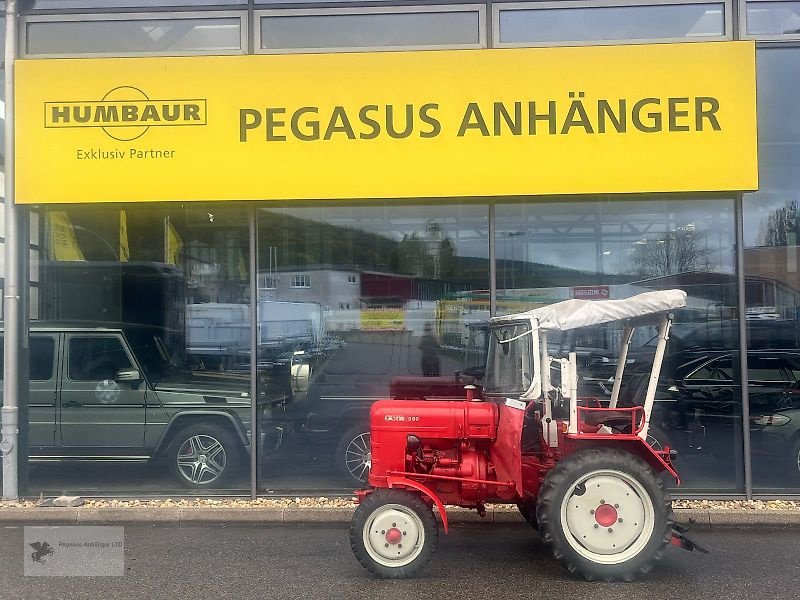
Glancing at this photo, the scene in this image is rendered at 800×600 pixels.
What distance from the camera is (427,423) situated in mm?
6160

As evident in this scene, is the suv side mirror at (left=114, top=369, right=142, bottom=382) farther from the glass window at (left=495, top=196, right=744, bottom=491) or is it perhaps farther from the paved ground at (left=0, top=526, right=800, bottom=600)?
the glass window at (left=495, top=196, right=744, bottom=491)

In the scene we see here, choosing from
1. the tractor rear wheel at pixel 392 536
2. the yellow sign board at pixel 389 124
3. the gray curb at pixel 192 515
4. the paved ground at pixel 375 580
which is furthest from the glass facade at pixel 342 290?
the tractor rear wheel at pixel 392 536

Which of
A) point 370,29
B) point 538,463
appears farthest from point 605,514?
point 370,29

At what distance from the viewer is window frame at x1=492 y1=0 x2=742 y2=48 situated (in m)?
8.20

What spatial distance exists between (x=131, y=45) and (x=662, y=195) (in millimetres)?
6119

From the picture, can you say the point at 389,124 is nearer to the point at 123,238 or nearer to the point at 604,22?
the point at 604,22

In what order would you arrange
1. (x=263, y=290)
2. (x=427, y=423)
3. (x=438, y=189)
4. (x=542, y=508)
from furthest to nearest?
(x=263, y=290)
(x=438, y=189)
(x=427, y=423)
(x=542, y=508)

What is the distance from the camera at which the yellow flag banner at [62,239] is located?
8.70m

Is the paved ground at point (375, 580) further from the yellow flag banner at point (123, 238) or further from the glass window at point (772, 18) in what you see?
the glass window at point (772, 18)

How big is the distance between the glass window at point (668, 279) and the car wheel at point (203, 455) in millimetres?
3434

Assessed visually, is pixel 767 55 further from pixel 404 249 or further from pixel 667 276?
pixel 404 249

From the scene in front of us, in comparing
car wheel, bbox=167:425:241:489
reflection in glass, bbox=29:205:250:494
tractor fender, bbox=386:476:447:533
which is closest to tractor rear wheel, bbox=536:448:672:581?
tractor fender, bbox=386:476:447:533

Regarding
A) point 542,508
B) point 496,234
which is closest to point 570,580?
point 542,508
